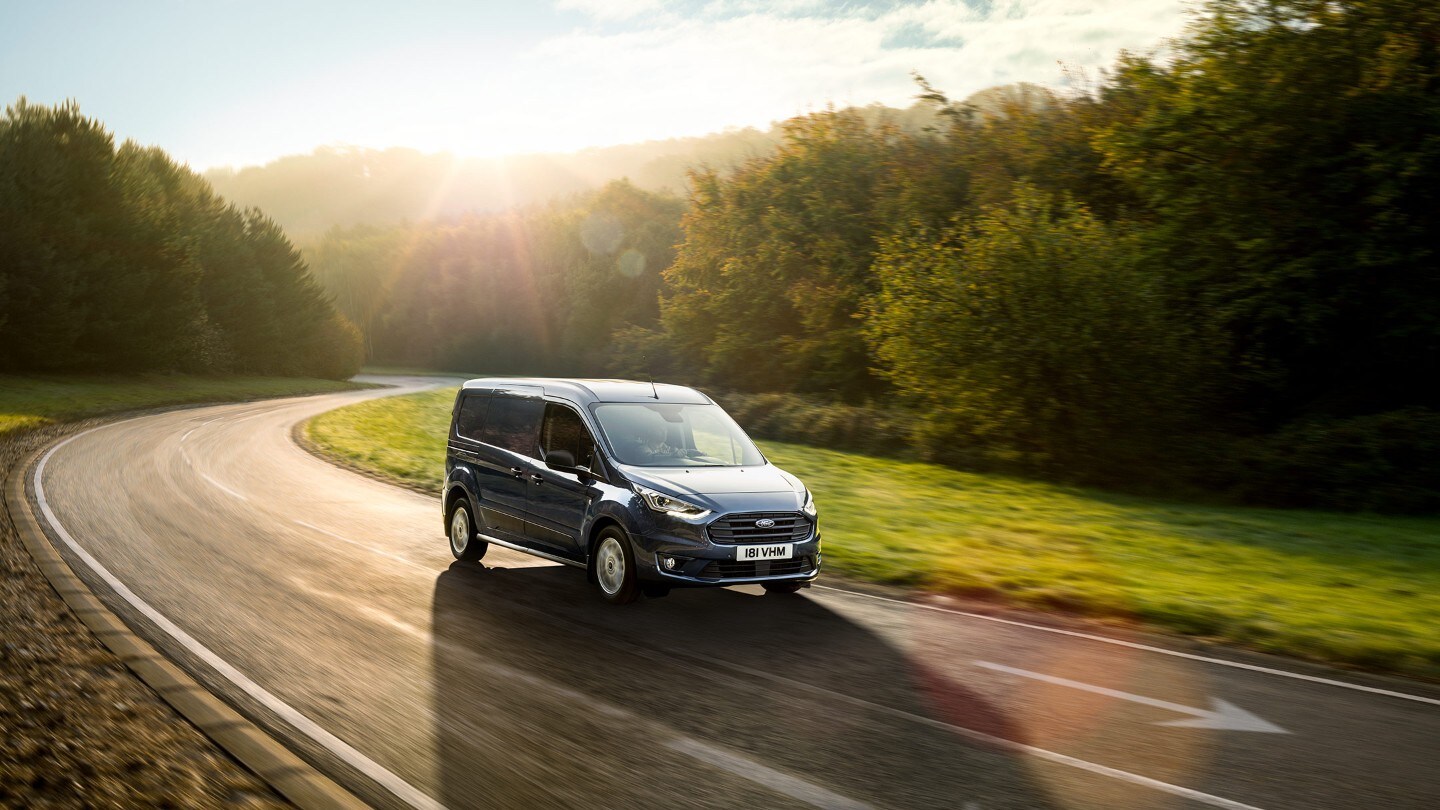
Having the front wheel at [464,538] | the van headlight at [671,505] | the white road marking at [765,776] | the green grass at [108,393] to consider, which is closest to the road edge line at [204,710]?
the white road marking at [765,776]

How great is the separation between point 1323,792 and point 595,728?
3.83 metres

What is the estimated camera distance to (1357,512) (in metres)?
18.0

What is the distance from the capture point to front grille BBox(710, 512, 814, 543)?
8922 millimetres

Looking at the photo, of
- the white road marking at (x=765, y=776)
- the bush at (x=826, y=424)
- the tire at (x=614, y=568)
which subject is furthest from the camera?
the bush at (x=826, y=424)

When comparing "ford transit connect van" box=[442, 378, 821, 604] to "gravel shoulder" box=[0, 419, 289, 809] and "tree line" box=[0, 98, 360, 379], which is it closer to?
"gravel shoulder" box=[0, 419, 289, 809]

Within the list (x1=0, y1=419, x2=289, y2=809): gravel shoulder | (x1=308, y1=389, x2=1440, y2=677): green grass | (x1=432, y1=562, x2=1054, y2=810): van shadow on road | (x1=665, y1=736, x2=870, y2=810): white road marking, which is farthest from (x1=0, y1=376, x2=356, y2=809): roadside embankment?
(x1=308, y1=389, x2=1440, y2=677): green grass

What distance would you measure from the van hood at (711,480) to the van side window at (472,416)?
3.22 metres

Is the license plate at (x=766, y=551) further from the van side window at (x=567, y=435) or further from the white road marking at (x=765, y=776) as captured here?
the white road marking at (x=765, y=776)

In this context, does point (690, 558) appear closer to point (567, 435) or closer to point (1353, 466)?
point (567, 435)

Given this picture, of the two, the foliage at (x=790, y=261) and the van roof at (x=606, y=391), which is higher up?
the foliage at (x=790, y=261)

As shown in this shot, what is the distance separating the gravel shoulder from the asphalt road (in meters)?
0.48

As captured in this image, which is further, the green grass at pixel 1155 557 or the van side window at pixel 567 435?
the van side window at pixel 567 435

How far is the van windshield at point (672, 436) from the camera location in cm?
1003

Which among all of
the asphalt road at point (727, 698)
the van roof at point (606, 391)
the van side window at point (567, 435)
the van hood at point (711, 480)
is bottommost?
the asphalt road at point (727, 698)
